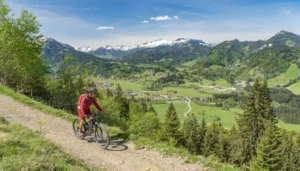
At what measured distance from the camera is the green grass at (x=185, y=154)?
1198cm

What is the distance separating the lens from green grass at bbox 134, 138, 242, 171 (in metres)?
12.0

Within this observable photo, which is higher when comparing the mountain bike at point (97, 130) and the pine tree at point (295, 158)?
the mountain bike at point (97, 130)

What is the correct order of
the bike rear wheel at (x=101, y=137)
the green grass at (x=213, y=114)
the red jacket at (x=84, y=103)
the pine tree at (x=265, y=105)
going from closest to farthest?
the bike rear wheel at (x=101, y=137) < the red jacket at (x=84, y=103) < the pine tree at (x=265, y=105) < the green grass at (x=213, y=114)

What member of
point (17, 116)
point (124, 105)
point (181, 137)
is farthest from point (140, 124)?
point (17, 116)

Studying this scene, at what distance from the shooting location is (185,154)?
13289 mm

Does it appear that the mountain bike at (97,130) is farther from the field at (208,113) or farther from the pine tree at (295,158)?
the field at (208,113)

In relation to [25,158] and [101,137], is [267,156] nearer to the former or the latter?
[101,137]

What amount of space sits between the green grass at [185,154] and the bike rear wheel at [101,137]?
197 centimetres

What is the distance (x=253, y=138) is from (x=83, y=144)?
3697 cm

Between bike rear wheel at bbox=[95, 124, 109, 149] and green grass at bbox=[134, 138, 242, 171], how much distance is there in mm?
1969

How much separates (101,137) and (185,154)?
5246mm

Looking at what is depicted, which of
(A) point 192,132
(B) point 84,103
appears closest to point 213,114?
(A) point 192,132

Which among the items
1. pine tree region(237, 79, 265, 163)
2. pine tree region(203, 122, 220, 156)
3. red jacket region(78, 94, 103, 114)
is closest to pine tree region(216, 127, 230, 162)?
pine tree region(203, 122, 220, 156)

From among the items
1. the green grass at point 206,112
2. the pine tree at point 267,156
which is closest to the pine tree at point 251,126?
the pine tree at point 267,156
